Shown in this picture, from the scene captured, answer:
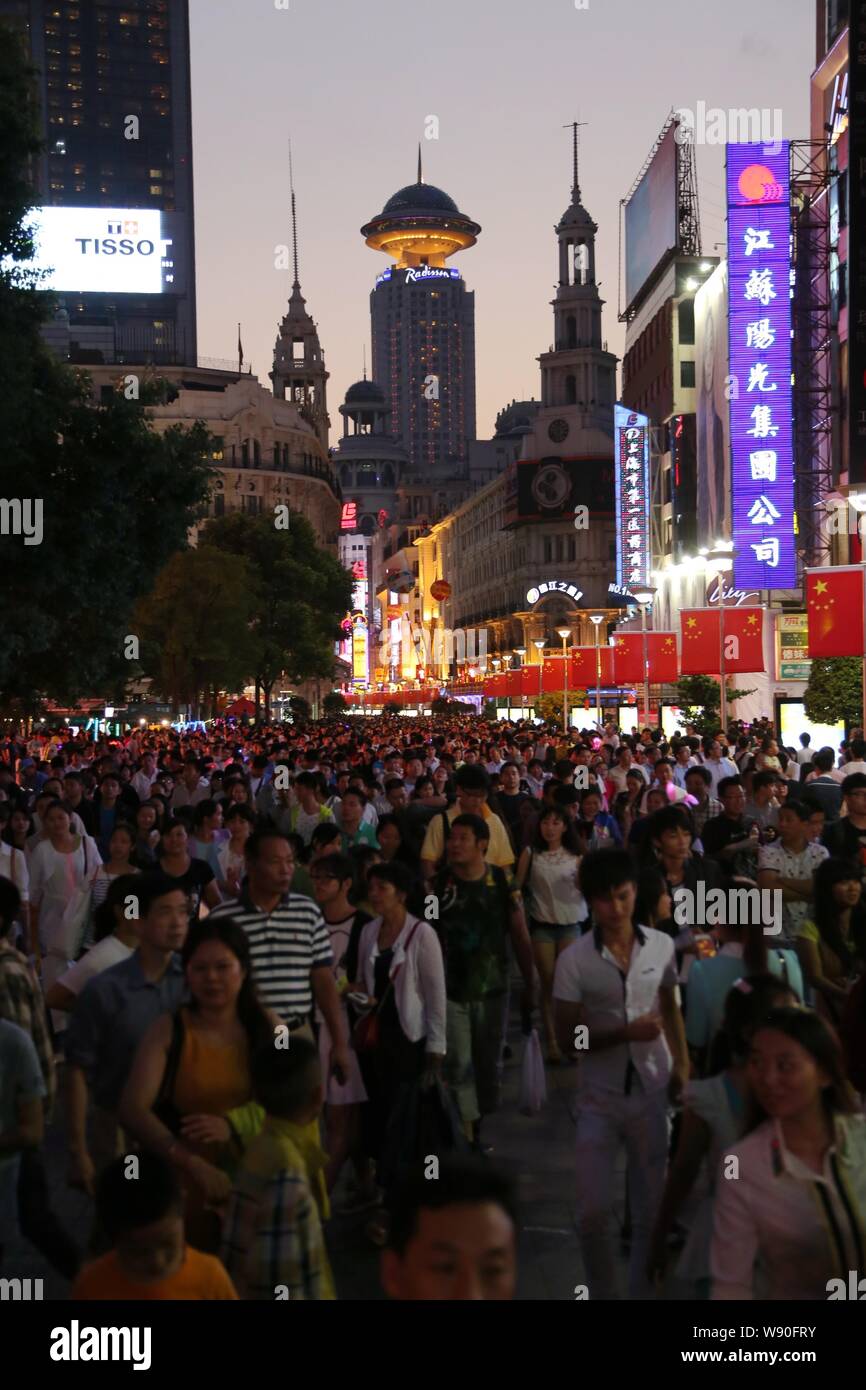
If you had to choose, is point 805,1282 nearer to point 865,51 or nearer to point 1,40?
point 1,40

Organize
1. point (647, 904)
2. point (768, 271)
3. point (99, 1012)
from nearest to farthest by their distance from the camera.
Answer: point (99, 1012)
point (647, 904)
point (768, 271)

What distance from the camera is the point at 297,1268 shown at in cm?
429

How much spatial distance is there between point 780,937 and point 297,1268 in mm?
4624

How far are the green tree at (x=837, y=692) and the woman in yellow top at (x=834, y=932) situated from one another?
2424 centimetres

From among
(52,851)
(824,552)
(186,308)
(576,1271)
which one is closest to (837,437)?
(824,552)

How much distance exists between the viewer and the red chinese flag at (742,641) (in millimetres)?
32812

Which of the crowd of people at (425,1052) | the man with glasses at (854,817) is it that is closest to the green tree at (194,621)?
the crowd of people at (425,1052)

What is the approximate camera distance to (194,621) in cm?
5400

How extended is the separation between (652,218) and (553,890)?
228 ft

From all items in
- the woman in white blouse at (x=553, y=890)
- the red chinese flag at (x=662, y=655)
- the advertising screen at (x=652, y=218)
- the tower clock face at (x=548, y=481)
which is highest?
the advertising screen at (x=652, y=218)

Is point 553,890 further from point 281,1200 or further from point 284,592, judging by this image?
point 284,592

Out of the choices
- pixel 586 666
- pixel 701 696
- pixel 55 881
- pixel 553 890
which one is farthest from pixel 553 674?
pixel 55 881

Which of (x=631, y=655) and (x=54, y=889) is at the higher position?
(x=631, y=655)

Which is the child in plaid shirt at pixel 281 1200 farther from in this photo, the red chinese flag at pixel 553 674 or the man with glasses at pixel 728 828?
the red chinese flag at pixel 553 674
